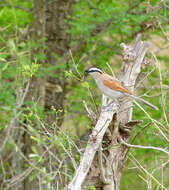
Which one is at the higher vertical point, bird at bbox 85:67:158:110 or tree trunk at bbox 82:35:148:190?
bird at bbox 85:67:158:110

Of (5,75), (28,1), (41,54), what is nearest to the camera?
(41,54)

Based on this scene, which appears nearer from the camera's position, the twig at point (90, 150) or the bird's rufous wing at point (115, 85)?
the twig at point (90, 150)

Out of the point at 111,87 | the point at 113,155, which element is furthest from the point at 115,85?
the point at 113,155

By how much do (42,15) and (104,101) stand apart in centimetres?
430

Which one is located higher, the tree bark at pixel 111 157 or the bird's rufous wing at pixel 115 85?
the bird's rufous wing at pixel 115 85

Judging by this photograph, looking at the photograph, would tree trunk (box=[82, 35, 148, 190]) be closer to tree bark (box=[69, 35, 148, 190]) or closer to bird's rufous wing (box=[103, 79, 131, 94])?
tree bark (box=[69, 35, 148, 190])

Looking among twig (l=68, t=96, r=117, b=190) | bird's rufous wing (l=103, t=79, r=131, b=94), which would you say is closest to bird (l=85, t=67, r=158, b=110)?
bird's rufous wing (l=103, t=79, r=131, b=94)

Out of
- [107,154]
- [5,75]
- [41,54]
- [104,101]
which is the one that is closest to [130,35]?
[41,54]

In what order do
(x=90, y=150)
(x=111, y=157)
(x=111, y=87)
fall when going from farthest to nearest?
1. (x=111, y=87)
2. (x=111, y=157)
3. (x=90, y=150)

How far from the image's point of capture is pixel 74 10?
34.5 feet

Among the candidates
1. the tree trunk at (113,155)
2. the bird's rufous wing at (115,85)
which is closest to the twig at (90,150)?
the tree trunk at (113,155)

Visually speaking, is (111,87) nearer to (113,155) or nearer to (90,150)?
(113,155)

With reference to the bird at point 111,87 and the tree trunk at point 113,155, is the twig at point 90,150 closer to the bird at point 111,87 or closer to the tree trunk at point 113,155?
the tree trunk at point 113,155

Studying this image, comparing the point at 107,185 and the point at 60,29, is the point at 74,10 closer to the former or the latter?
the point at 60,29
